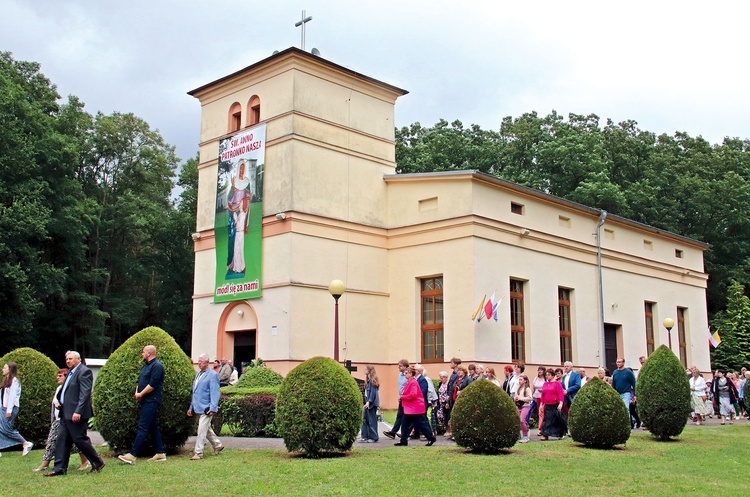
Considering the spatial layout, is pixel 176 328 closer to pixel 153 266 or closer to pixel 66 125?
pixel 153 266

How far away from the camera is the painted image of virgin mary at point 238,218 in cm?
2716

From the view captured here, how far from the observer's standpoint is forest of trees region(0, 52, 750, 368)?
40.0m

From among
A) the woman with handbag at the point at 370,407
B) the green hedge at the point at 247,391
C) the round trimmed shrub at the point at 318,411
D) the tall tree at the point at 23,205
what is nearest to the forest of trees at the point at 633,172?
the tall tree at the point at 23,205

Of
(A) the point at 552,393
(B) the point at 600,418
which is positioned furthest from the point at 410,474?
(A) the point at 552,393

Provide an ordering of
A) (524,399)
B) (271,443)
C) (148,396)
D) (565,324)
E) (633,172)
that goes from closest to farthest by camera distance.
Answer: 1. (148,396)
2. (271,443)
3. (524,399)
4. (565,324)
5. (633,172)

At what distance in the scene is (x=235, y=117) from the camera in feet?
95.3

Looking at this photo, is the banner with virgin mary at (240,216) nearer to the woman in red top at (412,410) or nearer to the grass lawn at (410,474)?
the woman in red top at (412,410)

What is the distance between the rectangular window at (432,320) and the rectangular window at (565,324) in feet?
17.6

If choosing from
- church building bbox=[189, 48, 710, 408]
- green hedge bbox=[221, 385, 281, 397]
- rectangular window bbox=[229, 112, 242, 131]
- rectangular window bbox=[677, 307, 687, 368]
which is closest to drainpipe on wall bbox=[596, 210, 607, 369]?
church building bbox=[189, 48, 710, 408]

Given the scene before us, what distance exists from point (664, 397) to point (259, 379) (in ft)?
32.6

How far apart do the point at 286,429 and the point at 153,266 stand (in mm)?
35950

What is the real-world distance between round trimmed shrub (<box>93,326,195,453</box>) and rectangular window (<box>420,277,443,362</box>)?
1381 centimetres

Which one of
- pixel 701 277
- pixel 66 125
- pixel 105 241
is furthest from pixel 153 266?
pixel 701 277

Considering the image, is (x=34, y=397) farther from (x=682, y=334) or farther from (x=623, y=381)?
(x=682, y=334)
